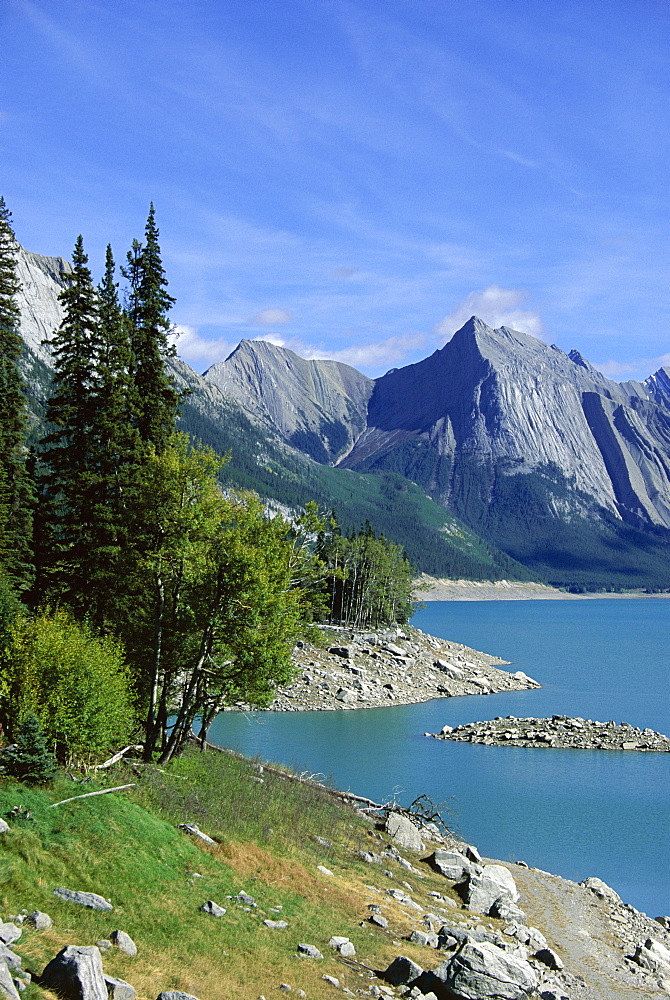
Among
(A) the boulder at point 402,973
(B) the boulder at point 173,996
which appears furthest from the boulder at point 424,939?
(B) the boulder at point 173,996

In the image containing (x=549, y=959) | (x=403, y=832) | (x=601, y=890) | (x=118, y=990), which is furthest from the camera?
(x=403, y=832)

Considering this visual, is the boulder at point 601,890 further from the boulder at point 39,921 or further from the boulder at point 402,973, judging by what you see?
the boulder at point 39,921

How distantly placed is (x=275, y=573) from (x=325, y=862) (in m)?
9.83

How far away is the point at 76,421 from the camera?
38781 mm

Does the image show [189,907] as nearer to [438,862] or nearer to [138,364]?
[438,862]

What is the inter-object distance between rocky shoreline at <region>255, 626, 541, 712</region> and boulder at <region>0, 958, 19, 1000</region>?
200ft

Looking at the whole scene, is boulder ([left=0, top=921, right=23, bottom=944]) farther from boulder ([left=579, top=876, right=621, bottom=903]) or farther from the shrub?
boulder ([left=579, top=876, right=621, bottom=903])

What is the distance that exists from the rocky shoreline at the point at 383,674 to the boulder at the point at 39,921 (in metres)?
58.2

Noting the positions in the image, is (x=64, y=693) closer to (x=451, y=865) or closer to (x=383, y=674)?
(x=451, y=865)

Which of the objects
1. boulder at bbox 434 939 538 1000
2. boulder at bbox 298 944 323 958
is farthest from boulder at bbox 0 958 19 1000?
boulder at bbox 434 939 538 1000

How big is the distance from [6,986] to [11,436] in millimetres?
36426

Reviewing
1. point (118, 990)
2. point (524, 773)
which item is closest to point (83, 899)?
point (118, 990)

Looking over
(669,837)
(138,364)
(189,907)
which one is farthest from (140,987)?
(669,837)

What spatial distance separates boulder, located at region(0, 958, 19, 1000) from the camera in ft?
38.4
